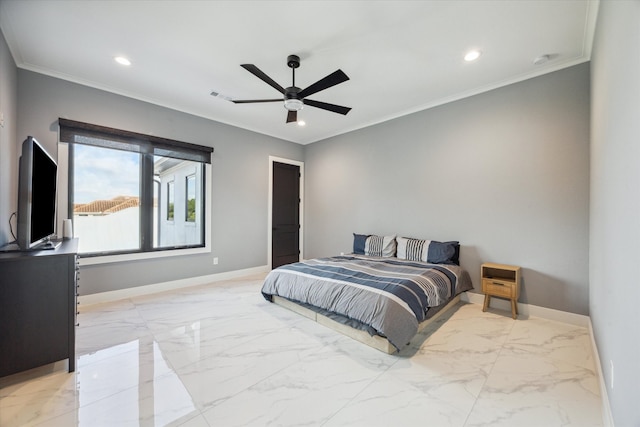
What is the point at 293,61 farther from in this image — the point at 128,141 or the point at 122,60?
the point at 128,141

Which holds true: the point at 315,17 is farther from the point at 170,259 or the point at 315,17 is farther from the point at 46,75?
the point at 170,259

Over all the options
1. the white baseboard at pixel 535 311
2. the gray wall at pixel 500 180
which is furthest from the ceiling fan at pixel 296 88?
the white baseboard at pixel 535 311

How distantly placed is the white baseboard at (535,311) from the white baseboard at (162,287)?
3561 millimetres

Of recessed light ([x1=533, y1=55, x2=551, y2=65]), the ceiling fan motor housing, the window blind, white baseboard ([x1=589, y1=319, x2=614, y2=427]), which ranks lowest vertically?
white baseboard ([x1=589, y1=319, x2=614, y2=427])

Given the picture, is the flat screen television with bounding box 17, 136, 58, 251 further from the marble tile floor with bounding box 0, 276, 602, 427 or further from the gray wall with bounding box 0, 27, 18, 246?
the marble tile floor with bounding box 0, 276, 602, 427

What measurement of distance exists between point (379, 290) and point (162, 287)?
10.9 ft

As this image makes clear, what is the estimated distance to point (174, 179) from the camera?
435 centimetres

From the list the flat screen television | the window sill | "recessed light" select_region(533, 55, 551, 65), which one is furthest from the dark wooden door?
"recessed light" select_region(533, 55, 551, 65)

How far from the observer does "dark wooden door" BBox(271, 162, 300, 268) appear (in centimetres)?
544

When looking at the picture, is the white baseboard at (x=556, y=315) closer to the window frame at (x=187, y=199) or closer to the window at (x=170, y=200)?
the window frame at (x=187, y=199)

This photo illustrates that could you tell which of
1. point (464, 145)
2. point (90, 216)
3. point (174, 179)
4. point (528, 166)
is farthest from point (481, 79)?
point (90, 216)

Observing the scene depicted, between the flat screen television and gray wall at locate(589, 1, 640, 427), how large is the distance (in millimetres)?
Result: 3481

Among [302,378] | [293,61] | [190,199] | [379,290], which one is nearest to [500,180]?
[379,290]

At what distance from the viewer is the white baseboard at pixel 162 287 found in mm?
3396
